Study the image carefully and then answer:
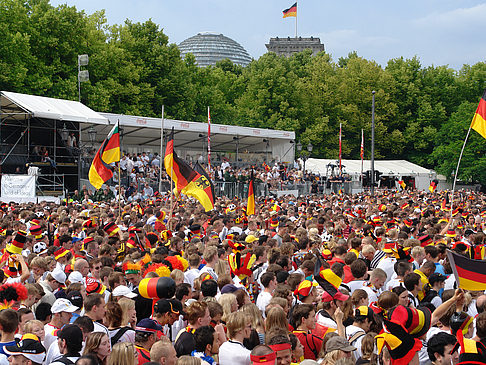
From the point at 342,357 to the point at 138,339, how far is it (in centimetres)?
201

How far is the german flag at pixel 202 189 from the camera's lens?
15.0 metres

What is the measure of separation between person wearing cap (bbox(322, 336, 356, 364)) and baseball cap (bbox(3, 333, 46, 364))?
257 cm

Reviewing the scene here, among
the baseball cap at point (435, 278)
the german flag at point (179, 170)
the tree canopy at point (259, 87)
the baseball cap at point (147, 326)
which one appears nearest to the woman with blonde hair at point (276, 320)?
the baseball cap at point (147, 326)

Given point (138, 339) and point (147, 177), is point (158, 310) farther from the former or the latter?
point (147, 177)

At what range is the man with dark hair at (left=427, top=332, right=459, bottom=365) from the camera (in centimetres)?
512

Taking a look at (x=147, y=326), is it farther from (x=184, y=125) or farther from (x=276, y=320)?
(x=184, y=125)

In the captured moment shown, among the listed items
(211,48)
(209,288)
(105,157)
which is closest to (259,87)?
(105,157)

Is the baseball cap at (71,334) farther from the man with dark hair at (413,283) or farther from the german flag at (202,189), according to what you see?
the german flag at (202,189)

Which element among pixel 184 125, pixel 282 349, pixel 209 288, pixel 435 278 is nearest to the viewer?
pixel 282 349

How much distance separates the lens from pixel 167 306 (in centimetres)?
610

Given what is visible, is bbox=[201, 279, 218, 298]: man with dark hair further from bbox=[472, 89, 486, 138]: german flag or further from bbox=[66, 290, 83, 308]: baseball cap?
bbox=[472, 89, 486, 138]: german flag

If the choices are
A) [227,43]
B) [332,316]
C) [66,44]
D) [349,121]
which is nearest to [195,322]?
[332,316]

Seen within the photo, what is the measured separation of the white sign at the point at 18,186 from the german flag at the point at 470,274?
21.7 metres

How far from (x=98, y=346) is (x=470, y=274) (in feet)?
12.4
